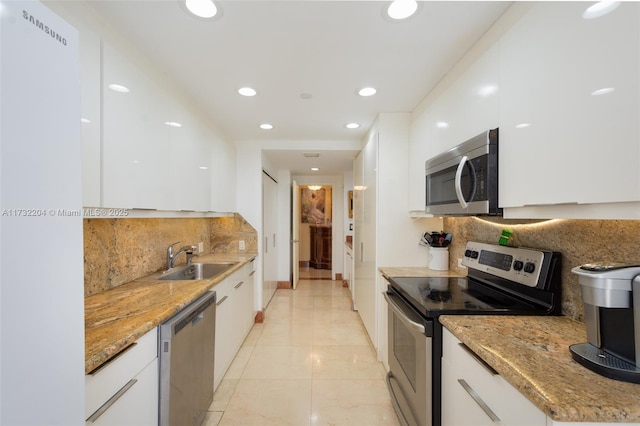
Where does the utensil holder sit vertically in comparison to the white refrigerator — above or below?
below

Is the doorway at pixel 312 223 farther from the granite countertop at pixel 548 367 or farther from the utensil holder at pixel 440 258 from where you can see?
the granite countertop at pixel 548 367

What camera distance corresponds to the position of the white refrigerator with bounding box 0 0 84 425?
1.57 feet

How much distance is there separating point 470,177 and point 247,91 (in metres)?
1.69

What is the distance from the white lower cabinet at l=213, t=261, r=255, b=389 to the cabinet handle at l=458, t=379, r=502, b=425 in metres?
1.66

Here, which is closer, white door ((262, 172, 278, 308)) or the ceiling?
the ceiling

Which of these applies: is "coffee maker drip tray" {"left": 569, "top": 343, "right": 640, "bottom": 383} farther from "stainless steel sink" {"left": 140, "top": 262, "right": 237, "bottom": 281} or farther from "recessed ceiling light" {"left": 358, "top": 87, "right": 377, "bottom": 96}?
"stainless steel sink" {"left": 140, "top": 262, "right": 237, "bottom": 281}

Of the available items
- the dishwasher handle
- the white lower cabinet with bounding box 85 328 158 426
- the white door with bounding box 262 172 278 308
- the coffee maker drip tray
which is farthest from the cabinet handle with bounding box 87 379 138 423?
the white door with bounding box 262 172 278 308

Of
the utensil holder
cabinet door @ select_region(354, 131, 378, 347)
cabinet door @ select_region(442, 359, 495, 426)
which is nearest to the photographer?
cabinet door @ select_region(442, 359, 495, 426)

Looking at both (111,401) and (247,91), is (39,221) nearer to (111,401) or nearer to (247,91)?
(111,401)

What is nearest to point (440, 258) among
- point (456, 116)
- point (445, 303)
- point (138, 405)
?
point (445, 303)

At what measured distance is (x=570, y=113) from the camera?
0.90 m

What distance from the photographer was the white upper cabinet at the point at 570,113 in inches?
29.5

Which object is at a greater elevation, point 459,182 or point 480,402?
point 459,182

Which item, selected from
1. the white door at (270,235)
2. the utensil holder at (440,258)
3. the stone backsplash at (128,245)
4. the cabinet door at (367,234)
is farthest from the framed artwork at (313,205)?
the utensil holder at (440,258)
